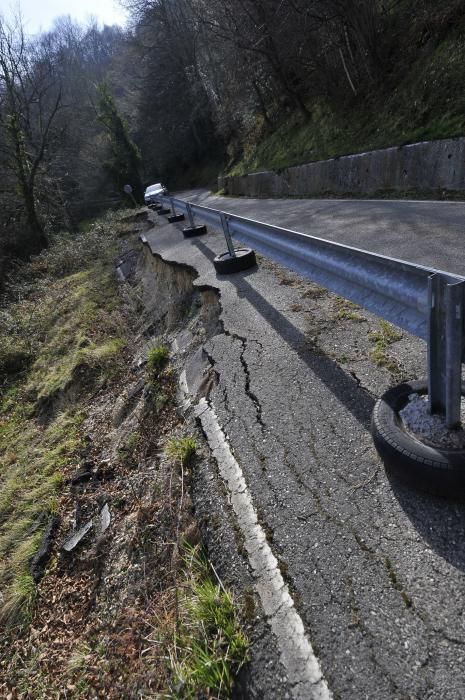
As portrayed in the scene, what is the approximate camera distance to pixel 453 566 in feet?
5.22

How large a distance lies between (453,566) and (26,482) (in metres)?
4.83

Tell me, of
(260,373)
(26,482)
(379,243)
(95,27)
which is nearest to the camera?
(260,373)

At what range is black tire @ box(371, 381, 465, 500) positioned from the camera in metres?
1.71

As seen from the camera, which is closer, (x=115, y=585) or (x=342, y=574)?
(x=342, y=574)

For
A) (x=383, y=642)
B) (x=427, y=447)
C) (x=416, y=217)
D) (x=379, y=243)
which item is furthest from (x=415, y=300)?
(x=416, y=217)

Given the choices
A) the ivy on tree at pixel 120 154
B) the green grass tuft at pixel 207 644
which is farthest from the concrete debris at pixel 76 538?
the ivy on tree at pixel 120 154

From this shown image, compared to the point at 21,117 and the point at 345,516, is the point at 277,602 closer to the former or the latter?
the point at 345,516

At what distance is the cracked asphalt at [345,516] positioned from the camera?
139cm

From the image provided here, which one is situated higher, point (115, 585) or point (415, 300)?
point (415, 300)

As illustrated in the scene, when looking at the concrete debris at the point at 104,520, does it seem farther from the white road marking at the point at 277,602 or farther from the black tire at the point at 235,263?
the black tire at the point at 235,263

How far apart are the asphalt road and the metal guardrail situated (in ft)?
7.09

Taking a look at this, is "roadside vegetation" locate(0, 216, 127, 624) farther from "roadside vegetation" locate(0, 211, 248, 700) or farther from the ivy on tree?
the ivy on tree

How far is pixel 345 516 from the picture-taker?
1.94 meters

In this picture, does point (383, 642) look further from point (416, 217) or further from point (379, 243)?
point (416, 217)
